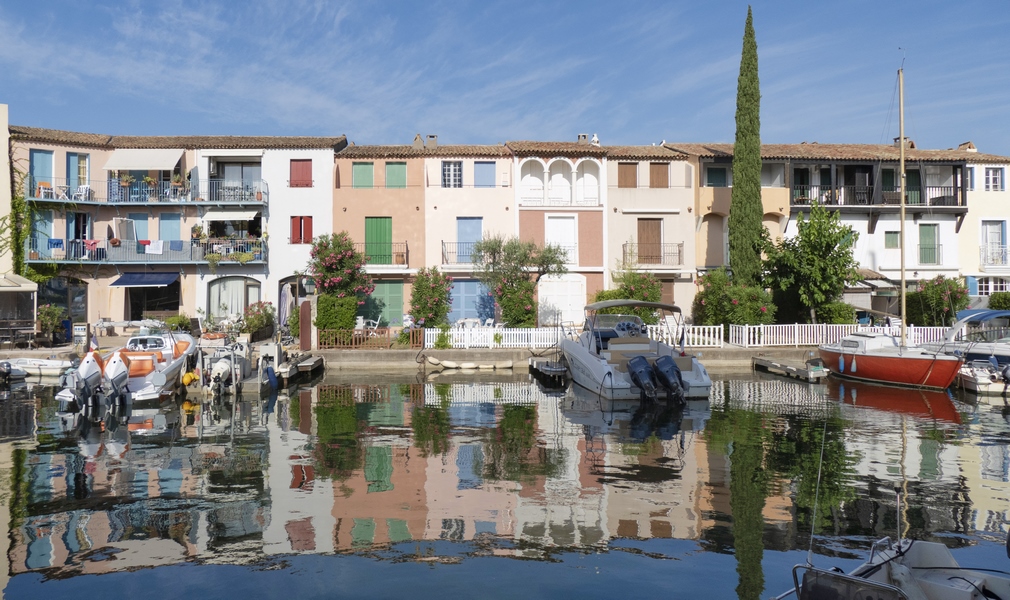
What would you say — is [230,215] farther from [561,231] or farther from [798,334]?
[798,334]

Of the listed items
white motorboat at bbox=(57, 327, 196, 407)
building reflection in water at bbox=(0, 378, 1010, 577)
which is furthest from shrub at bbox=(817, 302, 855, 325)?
white motorboat at bbox=(57, 327, 196, 407)

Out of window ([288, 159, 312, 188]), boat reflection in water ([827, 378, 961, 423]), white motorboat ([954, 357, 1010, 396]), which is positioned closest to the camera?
boat reflection in water ([827, 378, 961, 423])

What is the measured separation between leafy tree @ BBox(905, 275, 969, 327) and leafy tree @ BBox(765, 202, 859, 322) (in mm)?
5608

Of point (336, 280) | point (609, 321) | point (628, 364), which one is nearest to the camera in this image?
point (628, 364)

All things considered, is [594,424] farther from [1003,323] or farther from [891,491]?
[1003,323]

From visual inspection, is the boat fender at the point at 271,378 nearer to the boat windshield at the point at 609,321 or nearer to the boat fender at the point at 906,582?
the boat windshield at the point at 609,321

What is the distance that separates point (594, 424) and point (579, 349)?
19.5ft

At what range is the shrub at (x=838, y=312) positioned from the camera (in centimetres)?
2856

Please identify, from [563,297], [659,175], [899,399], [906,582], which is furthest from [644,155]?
[906,582]

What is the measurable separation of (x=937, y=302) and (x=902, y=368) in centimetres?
1235

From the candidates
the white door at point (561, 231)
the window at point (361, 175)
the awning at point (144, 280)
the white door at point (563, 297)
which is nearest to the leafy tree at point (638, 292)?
the white door at point (563, 297)

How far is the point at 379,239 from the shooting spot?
32375mm

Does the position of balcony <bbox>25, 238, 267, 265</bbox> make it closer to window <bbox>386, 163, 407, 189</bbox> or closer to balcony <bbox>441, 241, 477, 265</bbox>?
window <bbox>386, 163, 407, 189</bbox>

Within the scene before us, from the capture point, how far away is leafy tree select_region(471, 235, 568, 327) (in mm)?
27891
